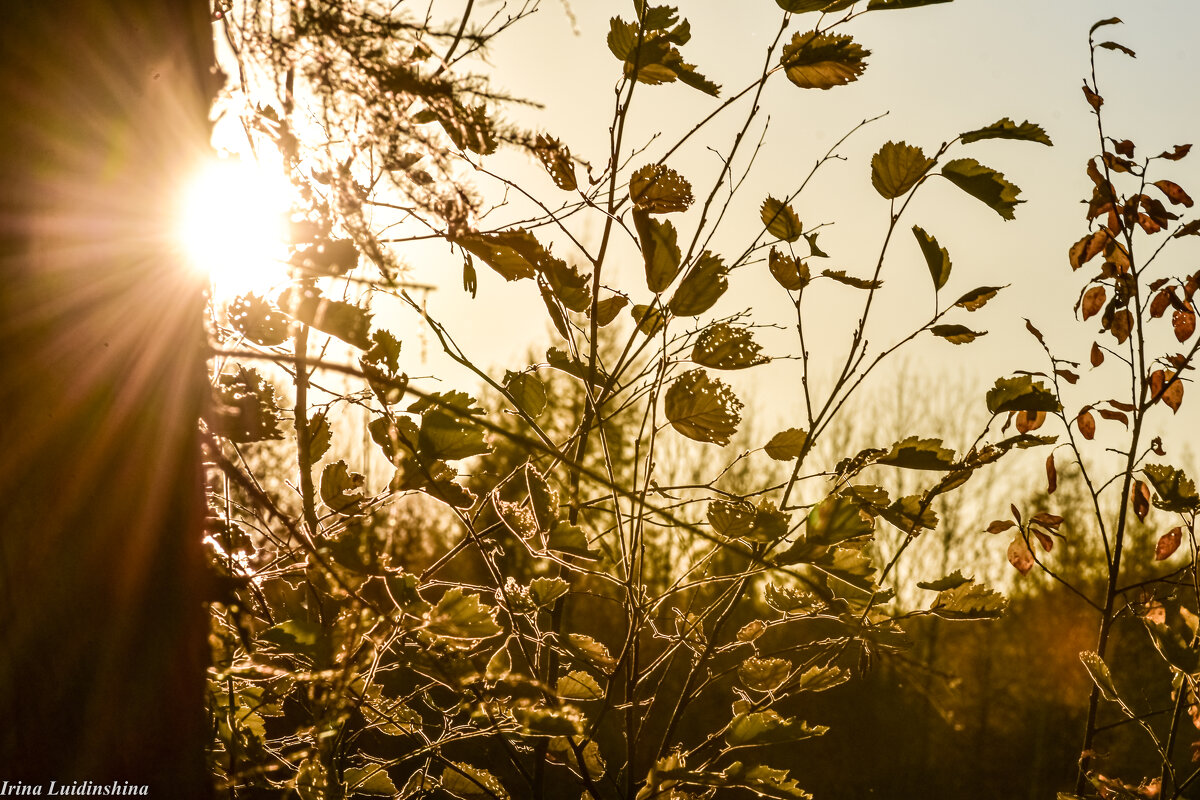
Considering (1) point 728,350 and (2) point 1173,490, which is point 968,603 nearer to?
(1) point 728,350

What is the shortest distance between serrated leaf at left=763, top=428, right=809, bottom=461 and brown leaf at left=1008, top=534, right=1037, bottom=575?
1.01 meters

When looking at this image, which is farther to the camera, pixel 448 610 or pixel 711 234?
pixel 711 234

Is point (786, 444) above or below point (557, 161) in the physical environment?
below

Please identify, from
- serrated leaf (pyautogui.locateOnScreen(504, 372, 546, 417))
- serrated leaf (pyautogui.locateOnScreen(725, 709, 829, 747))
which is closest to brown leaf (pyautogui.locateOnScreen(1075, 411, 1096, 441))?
serrated leaf (pyautogui.locateOnScreen(725, 709, 829, 747))

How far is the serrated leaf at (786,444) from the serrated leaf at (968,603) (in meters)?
0.32

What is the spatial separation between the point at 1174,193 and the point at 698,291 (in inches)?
60.2

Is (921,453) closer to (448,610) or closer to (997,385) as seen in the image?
(997,385)

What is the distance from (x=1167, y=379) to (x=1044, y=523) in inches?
18.7

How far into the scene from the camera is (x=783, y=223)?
1.43 m

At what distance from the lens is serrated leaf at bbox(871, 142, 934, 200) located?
4.42 ft

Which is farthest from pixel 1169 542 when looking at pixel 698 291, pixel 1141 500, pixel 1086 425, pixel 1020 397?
pixel 698 291

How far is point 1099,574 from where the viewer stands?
1051 cm

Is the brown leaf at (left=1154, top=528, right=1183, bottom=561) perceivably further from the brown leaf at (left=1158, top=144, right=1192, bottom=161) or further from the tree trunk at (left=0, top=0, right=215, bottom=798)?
the tree trunk at (left=0, top=0, right=215, bottom=798)

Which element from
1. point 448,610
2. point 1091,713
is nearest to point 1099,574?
point 1091,713
